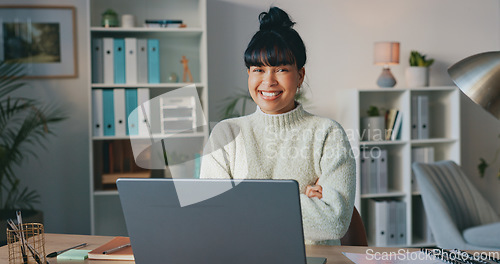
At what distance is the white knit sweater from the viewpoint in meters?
1.47

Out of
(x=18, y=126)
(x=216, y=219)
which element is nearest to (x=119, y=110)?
(x=18, y=126)

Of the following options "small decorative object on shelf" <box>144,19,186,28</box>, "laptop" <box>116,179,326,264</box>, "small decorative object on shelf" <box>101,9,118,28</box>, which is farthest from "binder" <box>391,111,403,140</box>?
"laptop" <box>116,179,326,264</box>

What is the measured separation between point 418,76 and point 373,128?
497 millimetres

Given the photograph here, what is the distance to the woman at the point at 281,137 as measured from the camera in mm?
1409

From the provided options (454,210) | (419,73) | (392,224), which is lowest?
(392,224)

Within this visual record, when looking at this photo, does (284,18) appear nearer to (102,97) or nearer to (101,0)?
(102,97)

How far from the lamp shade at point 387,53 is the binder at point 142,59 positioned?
1.55 metres

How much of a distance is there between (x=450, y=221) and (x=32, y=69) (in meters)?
2.72

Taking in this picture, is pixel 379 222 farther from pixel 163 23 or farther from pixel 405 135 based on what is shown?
pixel 163 23

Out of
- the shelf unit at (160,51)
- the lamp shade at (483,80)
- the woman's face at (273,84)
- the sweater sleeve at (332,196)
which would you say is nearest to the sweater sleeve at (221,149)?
the woman's face at (273,84)

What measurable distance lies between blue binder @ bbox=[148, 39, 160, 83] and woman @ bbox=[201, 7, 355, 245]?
164 cm

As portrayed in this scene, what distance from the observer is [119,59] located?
3039 millimetres

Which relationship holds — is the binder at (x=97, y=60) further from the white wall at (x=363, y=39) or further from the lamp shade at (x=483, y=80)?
the lamp shade at (x=483, y=80)

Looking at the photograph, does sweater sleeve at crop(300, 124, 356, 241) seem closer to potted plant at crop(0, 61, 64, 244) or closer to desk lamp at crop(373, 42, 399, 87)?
desk lamp at crop(373, 42, 399, 87)
